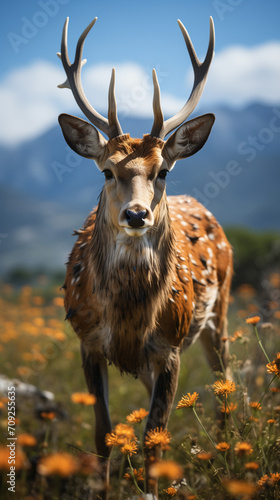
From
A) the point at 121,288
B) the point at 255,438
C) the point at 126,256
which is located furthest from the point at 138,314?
the point at 255,438

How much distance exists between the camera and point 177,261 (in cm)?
323

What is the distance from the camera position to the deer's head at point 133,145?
2641mm

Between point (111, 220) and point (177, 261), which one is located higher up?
point (111, 220)

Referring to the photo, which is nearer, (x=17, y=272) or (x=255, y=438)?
(x=255, y=438)

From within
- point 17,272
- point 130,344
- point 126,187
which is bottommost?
point 17,272

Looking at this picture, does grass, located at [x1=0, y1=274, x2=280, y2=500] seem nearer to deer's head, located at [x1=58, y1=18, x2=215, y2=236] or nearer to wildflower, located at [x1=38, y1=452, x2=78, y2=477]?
wildflower, located at [x1=38, y1=452, x2=78, y2=477]

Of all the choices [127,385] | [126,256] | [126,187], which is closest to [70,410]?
[127,385]

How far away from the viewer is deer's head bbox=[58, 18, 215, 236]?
2.64 m

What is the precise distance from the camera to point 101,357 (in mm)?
3189

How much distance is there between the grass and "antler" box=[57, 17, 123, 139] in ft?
5.08

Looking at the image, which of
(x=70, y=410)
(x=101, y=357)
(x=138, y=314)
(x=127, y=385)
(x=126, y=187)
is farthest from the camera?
(x=127, y=385)

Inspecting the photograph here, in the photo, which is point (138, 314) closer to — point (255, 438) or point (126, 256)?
point (126, 256)

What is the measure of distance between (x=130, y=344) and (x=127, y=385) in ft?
8.89

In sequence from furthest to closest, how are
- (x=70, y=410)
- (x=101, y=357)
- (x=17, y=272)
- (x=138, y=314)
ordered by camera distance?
(x=17, y=272) → (x=70, y=410) → (x=101, y=357) → (x=138, y=314)
